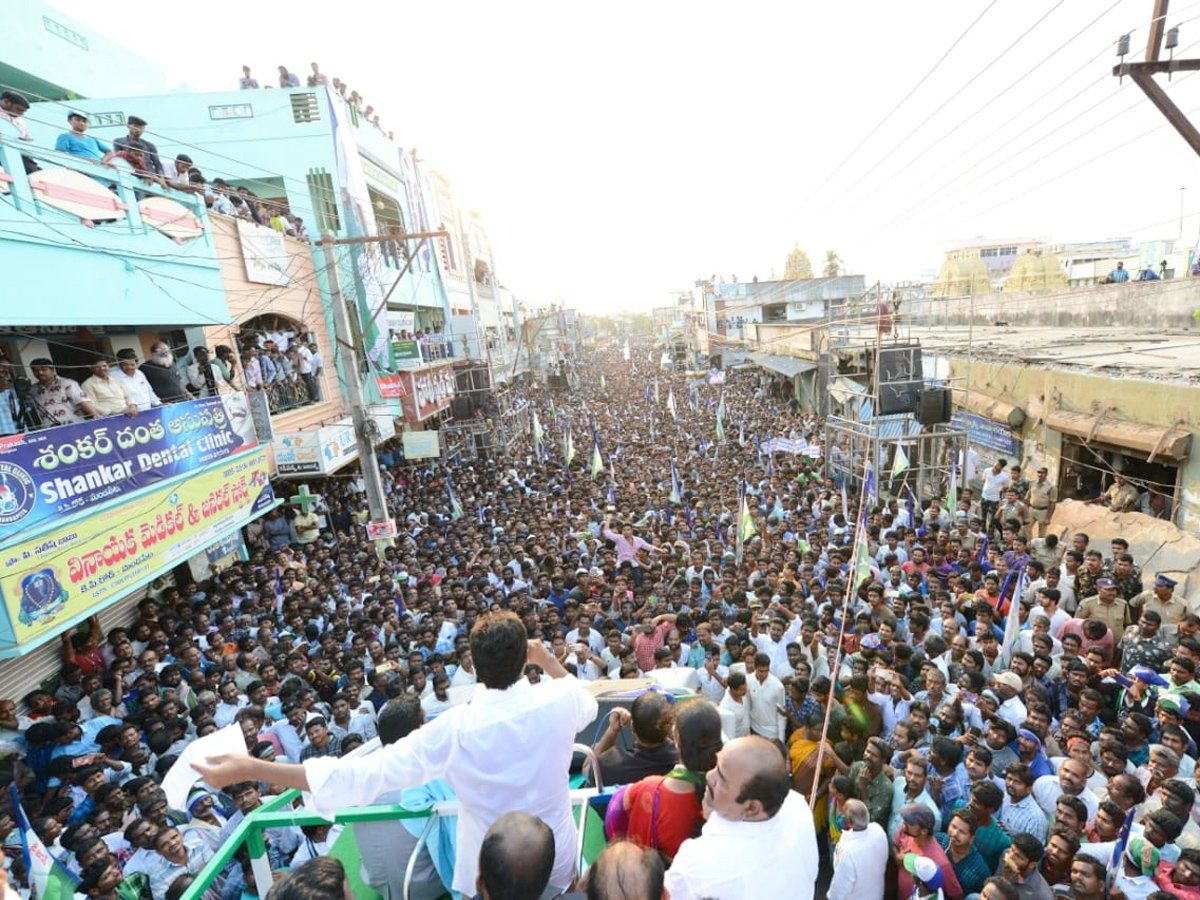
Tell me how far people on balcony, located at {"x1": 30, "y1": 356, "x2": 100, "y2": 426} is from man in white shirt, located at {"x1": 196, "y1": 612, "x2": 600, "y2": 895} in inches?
304

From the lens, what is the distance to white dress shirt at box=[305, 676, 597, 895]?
197 cm

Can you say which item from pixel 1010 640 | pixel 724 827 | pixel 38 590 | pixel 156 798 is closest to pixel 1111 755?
pixel 1010 640

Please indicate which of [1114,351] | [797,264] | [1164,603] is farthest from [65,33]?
[797,264]

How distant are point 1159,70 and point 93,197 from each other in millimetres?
12609

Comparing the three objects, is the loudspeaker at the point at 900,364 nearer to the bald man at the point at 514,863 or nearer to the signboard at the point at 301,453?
the signboard at the point at 301,453

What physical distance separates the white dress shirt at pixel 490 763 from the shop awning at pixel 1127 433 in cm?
1051

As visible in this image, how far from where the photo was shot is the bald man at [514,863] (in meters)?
1.75

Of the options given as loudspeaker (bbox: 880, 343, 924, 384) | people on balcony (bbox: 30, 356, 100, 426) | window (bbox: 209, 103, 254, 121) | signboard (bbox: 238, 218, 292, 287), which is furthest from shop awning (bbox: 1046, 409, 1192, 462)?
window (bbox: 209, 103, 254, 121)

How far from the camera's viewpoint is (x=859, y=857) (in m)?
3.43

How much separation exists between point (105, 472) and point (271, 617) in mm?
2898

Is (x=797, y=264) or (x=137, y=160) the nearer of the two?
(x=137, y=160)

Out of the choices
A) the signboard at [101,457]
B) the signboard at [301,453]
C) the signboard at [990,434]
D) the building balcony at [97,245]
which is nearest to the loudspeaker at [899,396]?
the signboard at [990,434]

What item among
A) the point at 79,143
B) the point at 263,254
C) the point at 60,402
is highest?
the point at 79,143

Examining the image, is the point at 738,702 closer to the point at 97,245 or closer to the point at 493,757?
the point at 493,757
